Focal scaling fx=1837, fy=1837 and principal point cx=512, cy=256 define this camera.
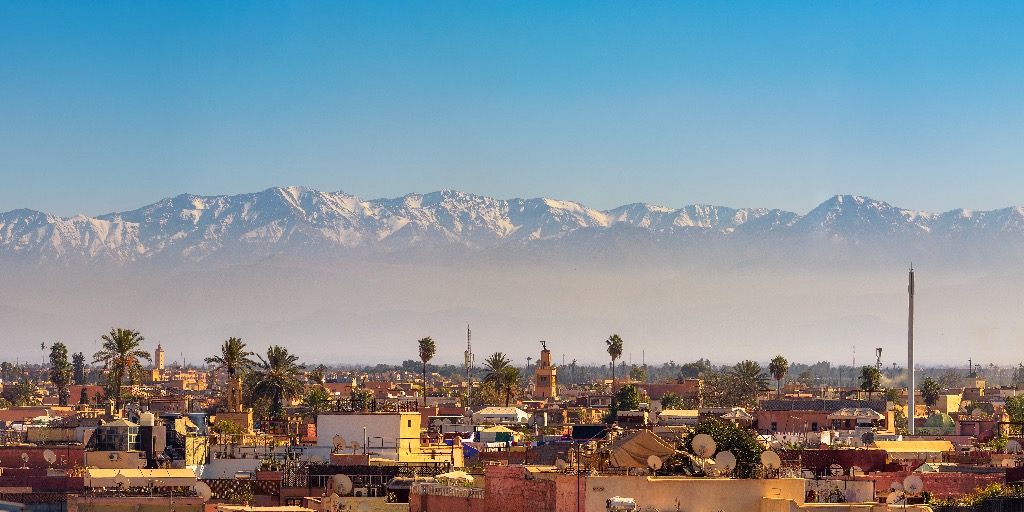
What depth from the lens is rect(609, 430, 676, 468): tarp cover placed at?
3697 cm

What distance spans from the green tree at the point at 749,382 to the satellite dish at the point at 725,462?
112 m

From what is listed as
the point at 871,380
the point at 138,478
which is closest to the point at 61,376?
the point at 871,380

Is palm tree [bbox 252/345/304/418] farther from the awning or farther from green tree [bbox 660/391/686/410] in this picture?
the awning

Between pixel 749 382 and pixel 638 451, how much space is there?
11781cm

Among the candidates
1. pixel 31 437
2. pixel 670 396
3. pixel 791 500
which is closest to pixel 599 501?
pixel 791 500

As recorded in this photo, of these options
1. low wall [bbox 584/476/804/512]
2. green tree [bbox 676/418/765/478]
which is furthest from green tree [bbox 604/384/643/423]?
low wall [bbox 584/476/804/512]

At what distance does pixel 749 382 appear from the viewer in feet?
504

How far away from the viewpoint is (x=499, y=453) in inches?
2505

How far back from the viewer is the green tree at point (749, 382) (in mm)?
150375

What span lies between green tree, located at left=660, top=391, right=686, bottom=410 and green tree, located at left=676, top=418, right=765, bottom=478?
3354 inches

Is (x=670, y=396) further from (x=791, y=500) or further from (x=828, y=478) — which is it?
(x=791, y=500)

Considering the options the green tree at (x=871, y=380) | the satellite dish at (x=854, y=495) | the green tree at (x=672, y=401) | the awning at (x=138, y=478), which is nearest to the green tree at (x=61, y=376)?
the green tree at (x=672, y=401)

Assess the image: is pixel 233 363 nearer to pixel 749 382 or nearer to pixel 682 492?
pixel 749 382

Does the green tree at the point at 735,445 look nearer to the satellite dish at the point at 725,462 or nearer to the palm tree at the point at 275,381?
the satellite dish at the point at 725,462
